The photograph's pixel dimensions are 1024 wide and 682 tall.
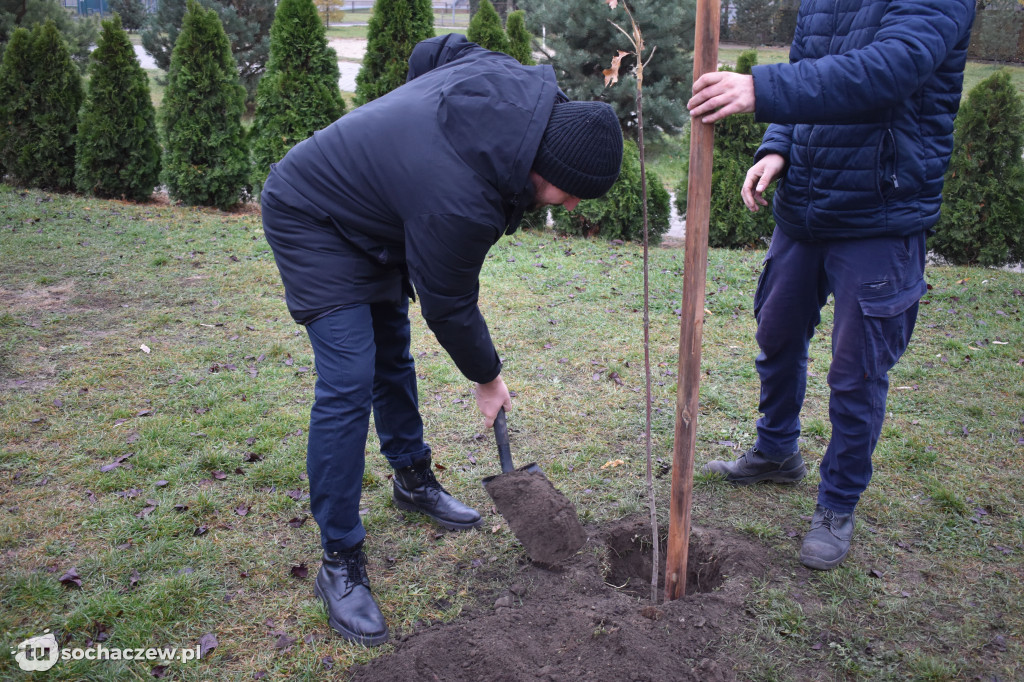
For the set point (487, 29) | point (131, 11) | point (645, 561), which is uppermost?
point (131, 11)

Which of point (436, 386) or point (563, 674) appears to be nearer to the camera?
point (563, 674)

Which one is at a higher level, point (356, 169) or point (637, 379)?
point (356, 169)

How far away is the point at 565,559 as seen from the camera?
9.27 feet

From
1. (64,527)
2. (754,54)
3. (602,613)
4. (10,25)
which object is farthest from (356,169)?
(10,25)

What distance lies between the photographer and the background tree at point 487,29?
853 cm

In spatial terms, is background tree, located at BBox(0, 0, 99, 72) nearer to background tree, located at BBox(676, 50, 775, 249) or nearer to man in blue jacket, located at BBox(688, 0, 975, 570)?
background tree, located at BBox(676, 50, 775, 249)

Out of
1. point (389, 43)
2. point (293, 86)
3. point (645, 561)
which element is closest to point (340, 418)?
point (645, 561)

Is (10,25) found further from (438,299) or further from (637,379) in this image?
(438,299)

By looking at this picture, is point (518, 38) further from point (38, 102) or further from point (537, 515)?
point (537, 515)

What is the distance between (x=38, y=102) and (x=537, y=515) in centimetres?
889

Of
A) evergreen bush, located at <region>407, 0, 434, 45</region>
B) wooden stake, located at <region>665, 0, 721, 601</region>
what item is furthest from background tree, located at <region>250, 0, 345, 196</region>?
wooden stake, located at <region>665, 0, 721, 601</region>

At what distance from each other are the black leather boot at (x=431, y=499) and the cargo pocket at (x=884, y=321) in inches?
66.9

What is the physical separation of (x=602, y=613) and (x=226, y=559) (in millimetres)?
1494

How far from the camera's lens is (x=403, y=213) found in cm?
A: 222
